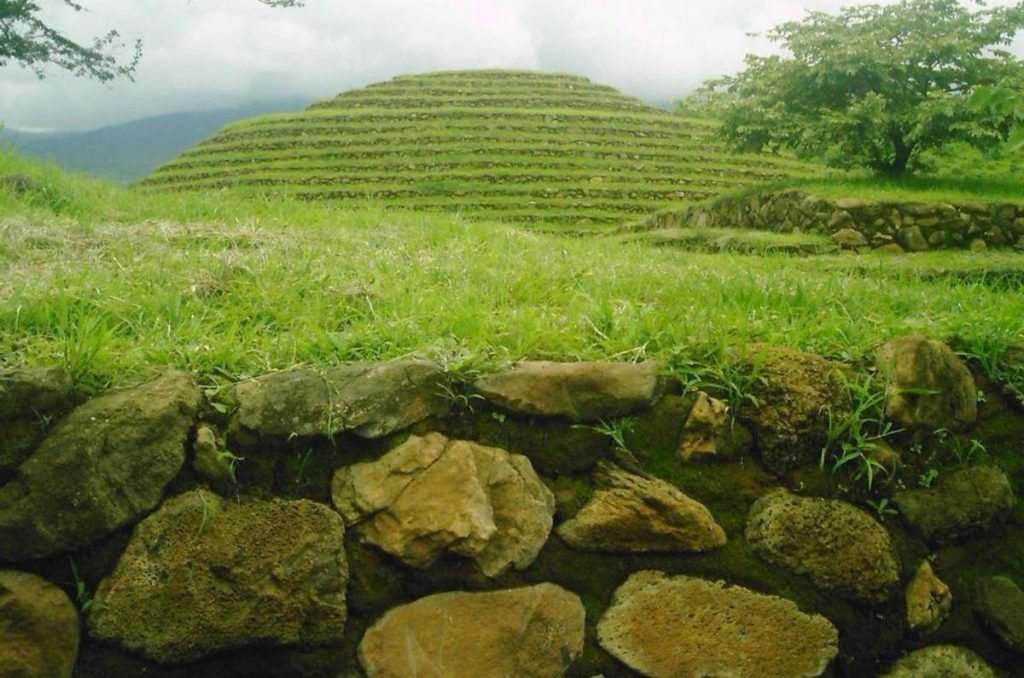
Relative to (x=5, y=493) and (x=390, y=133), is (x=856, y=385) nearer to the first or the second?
(x=5, y=493)

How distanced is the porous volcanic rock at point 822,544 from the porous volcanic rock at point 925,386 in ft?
1.25

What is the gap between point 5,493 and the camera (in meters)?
2.15

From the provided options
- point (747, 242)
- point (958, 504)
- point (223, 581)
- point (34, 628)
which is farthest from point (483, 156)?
point (34, 628)

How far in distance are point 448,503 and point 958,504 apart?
1586 millimetres

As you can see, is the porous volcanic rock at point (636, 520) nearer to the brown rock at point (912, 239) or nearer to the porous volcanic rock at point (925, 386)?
the porous volcanic rock at point (925, 386)

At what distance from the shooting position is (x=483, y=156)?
18969mm

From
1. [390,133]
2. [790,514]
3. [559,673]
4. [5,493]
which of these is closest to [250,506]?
[5,493]

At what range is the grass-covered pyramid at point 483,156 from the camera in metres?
16.8

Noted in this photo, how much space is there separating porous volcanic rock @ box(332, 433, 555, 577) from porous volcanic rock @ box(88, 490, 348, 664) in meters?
0.11

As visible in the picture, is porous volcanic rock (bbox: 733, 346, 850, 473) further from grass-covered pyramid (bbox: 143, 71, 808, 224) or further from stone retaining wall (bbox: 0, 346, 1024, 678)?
grass-covered pyramid (bbox: 143, 71, 808, 224)

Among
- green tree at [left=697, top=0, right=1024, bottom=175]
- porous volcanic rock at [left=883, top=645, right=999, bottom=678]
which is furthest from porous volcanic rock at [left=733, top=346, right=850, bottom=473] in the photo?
green tree at [left=697, top=0, right=1024, bottom=175]

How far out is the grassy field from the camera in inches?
102

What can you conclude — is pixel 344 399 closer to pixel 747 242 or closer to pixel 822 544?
pixel 822 544

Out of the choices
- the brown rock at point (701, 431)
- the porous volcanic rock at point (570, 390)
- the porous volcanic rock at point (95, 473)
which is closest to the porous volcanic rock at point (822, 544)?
the brown rock at point (701, 431)
